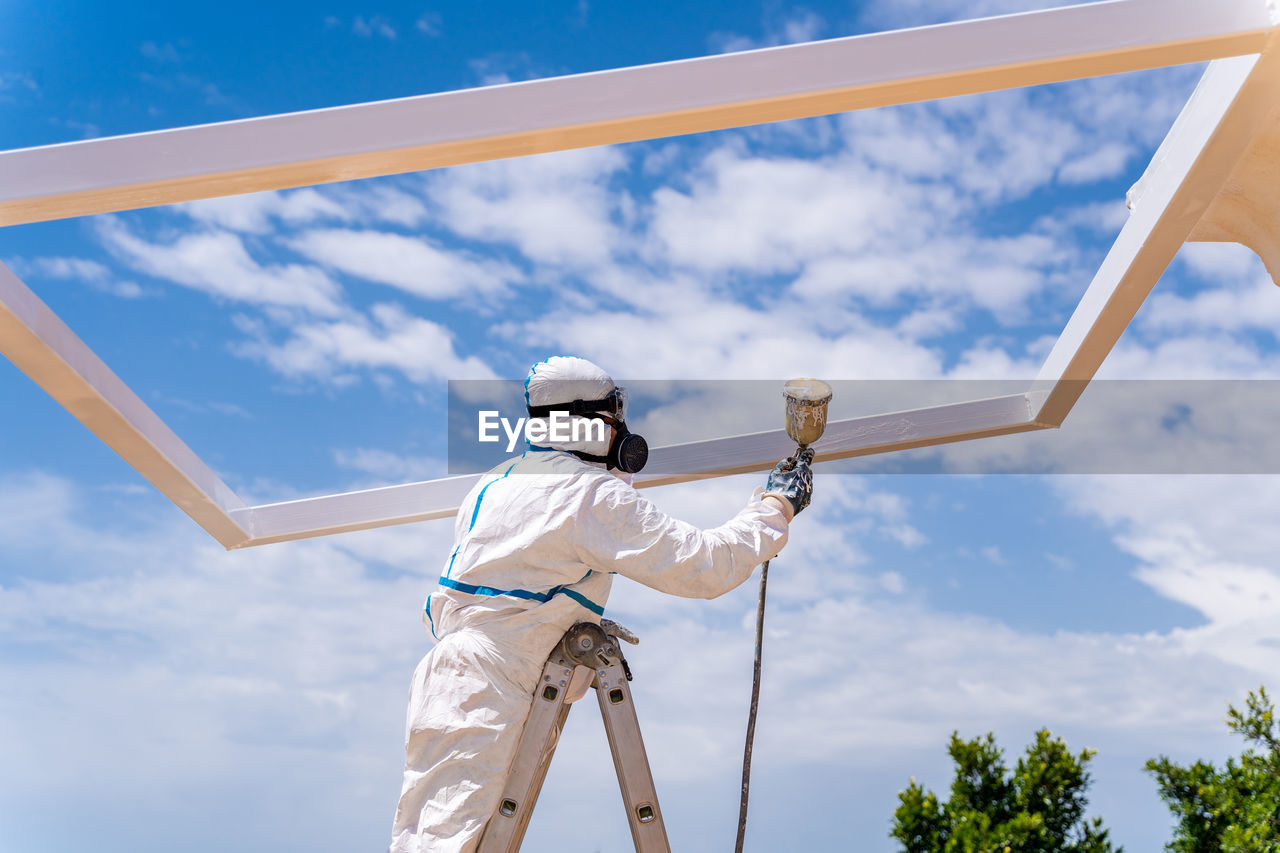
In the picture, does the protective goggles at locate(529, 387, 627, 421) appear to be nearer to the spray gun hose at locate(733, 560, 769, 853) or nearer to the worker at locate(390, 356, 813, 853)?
the worker at locate(390, 356, 813, 853)

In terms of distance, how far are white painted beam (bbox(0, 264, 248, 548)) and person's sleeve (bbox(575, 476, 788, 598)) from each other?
1770 mm

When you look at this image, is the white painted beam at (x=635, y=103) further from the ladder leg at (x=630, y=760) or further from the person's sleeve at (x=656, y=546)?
the ladder leg at (x=630, y=760)

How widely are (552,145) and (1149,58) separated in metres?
1.48

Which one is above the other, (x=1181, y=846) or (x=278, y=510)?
(x=278, y=510)

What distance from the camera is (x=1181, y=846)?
4.86m

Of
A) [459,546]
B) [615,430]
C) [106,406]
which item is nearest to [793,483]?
[615,430]

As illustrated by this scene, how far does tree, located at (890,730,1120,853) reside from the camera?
16.2 ft

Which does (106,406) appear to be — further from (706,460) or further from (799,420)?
(799,420)

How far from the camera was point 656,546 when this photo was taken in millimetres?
2721

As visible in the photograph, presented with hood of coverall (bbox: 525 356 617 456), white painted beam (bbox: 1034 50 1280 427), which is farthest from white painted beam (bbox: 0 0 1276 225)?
hood of coverall (bbox: 525 356 617 456)

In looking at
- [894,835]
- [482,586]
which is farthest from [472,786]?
[894,835]

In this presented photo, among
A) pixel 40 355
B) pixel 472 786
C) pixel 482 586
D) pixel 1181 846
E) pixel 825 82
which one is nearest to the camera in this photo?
pixel 825 82

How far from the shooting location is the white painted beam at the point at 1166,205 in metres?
2.73

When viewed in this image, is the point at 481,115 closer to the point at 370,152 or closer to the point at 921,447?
the point at 370,152
